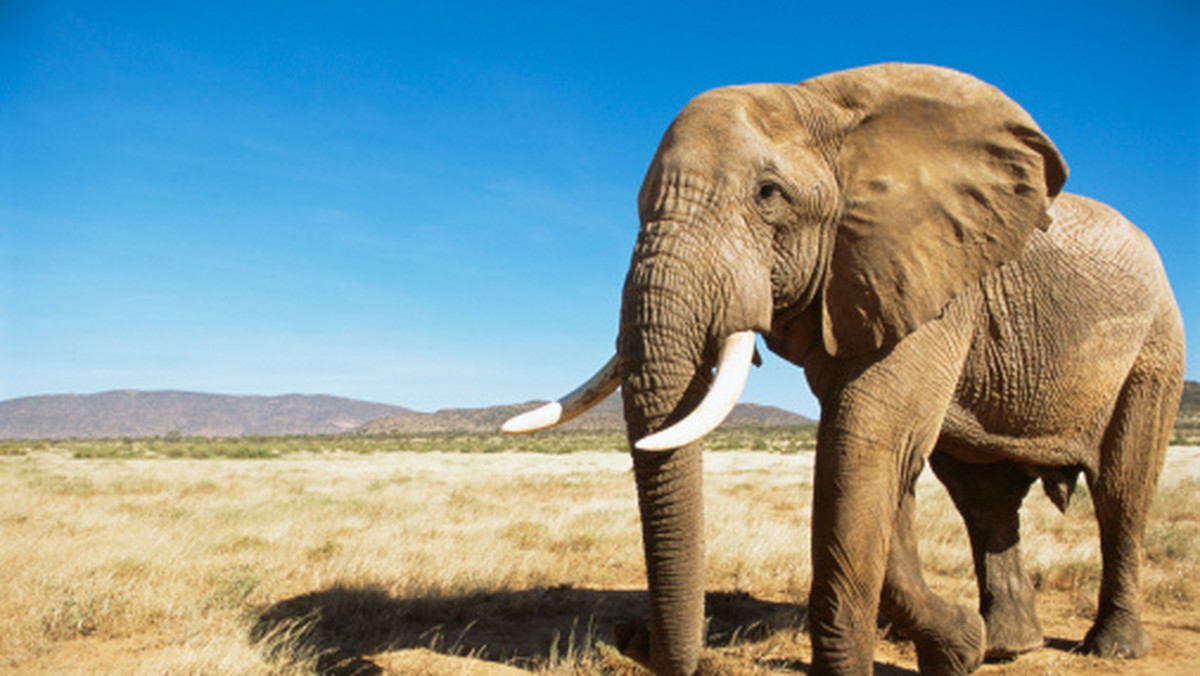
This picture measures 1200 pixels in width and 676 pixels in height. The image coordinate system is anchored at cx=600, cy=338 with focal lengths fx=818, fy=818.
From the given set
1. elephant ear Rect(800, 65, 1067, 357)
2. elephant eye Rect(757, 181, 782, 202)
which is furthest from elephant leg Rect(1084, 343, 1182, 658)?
elephant eye Rect(757, 181, 782, 202)

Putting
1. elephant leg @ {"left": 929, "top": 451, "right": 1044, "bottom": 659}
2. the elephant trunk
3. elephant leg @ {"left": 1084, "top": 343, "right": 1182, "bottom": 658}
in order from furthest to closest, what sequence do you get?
1. elephant leg @ {"left": 929, "top": 451, "right": 1044, "bottom": 659}
2. elephant leg @ {"left": 1084, "top": 343, "right": 1182, "bottom": 658}
3. the elephant trunk

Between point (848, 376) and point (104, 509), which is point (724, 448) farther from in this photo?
point (848, 376)

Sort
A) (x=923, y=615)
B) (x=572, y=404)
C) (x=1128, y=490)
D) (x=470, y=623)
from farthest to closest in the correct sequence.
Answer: (x=470, y=623) → (x=1128, y=490) → (x=923, y=615) → (x=572, y=404)

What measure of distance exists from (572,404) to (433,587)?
3.91m

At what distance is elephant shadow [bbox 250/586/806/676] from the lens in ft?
16.9

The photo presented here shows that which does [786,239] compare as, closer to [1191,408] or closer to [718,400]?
[718,400]

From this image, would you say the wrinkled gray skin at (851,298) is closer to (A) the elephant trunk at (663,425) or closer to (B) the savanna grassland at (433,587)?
(A) the elephant trunk at (663,425)

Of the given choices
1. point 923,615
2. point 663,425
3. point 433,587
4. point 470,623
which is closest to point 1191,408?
point 433,587

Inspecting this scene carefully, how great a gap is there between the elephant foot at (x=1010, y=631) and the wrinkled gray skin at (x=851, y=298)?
4.55ft

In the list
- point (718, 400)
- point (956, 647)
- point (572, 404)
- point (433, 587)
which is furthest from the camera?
point (433, 587)

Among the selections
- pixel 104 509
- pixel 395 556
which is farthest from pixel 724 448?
pixel 395 556

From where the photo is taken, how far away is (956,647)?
4324 mm

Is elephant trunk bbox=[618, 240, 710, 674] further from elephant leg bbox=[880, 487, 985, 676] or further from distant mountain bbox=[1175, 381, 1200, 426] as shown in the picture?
distant mountain bbox=[1175, 381, 1200, 426]

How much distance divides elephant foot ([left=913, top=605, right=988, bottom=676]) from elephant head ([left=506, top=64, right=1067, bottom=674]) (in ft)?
5.27
